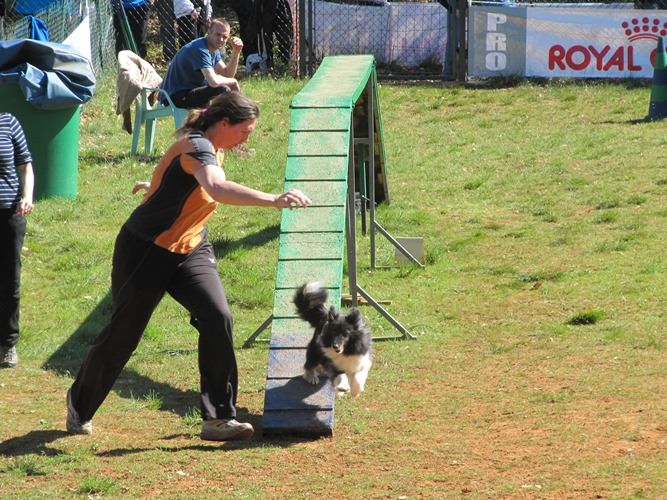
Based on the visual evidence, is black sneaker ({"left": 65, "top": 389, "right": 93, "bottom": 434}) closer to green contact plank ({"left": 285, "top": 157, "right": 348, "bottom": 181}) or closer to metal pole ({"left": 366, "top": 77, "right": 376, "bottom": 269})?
green contact plank ({"left": 285, "top": 157, "right": 348, "bottom": 181})

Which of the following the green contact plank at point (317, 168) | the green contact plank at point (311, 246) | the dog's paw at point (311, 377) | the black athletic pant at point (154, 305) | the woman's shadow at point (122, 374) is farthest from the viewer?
the green contact plank at point (317, 168)

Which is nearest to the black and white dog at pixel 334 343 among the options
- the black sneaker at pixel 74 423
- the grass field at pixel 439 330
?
the grass field at pixel 439 330

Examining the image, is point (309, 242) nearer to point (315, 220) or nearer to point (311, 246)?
point (311, 246)

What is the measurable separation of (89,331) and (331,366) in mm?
3012

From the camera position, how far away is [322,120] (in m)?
8.49

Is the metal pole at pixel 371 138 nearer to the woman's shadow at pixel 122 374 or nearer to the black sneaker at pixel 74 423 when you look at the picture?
the woman's shadow at pixel 122 374

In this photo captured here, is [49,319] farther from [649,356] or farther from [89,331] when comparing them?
[649,356]

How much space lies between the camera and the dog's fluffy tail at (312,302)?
6.89m

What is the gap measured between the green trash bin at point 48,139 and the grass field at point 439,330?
240 mm

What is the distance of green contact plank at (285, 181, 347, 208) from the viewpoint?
7.92 metres

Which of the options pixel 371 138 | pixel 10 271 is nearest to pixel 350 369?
pixel 10 271

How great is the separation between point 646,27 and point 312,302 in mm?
12087

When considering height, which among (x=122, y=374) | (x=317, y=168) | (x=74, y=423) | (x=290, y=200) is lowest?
(x=122, y=374)

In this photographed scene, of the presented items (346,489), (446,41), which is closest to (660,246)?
(346,489)
